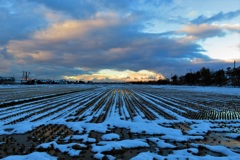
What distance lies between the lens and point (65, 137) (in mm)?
7668

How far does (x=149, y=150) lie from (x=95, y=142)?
1.77 m

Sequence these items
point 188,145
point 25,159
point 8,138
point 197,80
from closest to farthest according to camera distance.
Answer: point 25,159 → point 188,145 → point 8,138 → point 197,80

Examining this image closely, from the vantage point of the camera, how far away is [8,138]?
759 cm

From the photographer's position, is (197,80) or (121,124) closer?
(121,124)

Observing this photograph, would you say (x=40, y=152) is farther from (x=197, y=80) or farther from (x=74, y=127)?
(x=197, y=80)

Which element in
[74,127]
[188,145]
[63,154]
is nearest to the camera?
[63,154]

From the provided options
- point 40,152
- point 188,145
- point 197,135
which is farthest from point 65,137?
point 197,135

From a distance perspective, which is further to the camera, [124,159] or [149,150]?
[149,150]

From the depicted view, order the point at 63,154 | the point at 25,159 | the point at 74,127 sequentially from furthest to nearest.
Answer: the point at 74,127
the point at 63,154
the point at 25,159

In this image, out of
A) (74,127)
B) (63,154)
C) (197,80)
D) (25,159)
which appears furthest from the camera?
(197,80)

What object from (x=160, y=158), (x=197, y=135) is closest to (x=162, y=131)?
(x=197, y=135)

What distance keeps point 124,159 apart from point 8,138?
435 cm

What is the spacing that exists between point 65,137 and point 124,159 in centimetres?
285

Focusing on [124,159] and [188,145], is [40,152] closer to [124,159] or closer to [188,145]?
[124,159]
